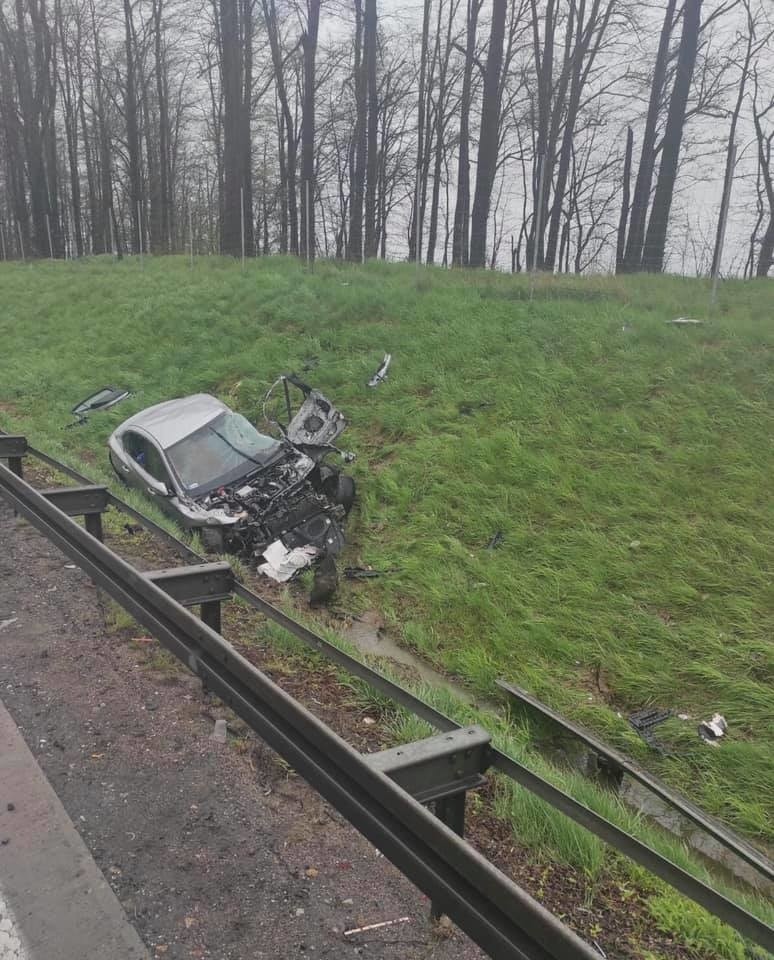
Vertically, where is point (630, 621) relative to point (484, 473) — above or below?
below

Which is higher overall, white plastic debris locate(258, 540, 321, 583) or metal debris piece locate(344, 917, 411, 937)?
metal debris piece locate(344, 917, 411, 937)

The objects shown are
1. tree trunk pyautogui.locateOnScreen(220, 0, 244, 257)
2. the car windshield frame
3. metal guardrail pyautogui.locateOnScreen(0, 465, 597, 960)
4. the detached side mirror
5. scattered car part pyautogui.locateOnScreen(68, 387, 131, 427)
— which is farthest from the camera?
tree trunk pyautogui.locateOnScreen(220, 0, 244, 257)

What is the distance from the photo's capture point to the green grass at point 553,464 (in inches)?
217

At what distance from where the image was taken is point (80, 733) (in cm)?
308

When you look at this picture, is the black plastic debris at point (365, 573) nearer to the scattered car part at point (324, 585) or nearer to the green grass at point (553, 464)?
the green grass at point (553, 464)

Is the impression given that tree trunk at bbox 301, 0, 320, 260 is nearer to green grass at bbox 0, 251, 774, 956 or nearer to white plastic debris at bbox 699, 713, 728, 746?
green grass at bbox 0, 251, 774, 956

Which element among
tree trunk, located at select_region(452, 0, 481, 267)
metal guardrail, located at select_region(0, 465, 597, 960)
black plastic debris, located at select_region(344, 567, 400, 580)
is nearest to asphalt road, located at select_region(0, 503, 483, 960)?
metal guardrail, located at select_region(0, 465, 597, 960)

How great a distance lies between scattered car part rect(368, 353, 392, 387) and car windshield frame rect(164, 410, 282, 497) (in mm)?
2706

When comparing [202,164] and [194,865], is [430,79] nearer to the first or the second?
[202,164]

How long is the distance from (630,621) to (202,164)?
4467cm

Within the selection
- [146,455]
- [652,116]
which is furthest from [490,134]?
[146,455]

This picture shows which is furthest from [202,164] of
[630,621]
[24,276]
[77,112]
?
[630,621]

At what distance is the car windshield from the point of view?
8203 millimetres

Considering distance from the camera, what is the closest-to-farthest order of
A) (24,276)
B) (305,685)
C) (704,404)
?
(305,685), (704,404), (24,276)
